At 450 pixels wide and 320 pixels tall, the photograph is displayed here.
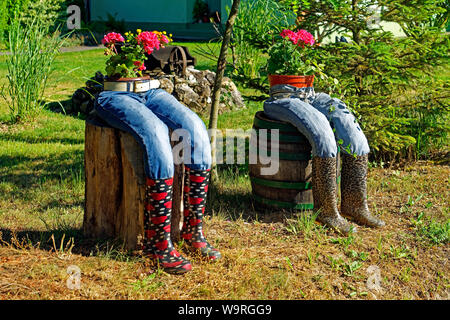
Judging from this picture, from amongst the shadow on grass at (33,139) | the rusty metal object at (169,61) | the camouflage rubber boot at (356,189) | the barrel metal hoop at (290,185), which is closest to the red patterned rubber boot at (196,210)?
the barrel metal hoop at (290,185)

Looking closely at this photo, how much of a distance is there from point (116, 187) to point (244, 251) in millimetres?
935

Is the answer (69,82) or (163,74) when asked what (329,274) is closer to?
(163,74)

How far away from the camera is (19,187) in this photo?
16.3 feet

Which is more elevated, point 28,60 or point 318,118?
point 28,60

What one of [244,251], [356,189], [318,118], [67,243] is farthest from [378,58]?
[67,243]

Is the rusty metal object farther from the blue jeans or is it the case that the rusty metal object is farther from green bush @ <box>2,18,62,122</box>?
the blue jeans

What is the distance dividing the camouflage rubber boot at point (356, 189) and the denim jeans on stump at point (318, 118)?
3.1 inches

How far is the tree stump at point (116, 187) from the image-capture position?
11.1 feet

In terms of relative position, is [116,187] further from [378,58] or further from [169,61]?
[169,61]

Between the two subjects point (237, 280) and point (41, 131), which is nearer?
point (237, 280)

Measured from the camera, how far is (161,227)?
326 cm

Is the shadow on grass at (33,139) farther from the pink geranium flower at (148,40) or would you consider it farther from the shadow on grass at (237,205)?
the pink geranium flower at (148,40)

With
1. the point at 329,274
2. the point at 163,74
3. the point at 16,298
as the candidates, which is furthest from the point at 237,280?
the point at 163,74
